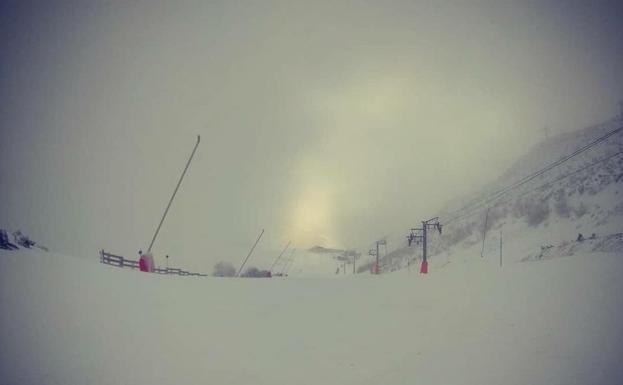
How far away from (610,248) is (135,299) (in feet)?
90.8

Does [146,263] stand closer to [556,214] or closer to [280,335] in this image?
[280,335]

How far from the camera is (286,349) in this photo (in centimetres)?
466

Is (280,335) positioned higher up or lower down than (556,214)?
lower down

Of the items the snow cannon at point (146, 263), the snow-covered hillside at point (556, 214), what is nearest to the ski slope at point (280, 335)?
the snow cannon at point (146, 263)

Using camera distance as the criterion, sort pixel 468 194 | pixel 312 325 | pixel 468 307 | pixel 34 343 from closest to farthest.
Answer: pixel 34 343
pixel 312 325
pixel 468 307
pixel 468 194

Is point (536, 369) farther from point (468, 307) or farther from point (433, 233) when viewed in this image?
point (433, 233)

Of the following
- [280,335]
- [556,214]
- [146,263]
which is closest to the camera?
[280,335]

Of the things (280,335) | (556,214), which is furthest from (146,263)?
(556,214)

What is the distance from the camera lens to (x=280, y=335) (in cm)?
523

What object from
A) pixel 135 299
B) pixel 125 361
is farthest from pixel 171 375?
pixel 135 299

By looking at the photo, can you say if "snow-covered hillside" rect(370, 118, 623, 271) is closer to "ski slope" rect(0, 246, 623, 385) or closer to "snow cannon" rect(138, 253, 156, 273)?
"ski slope" rect(0, 246, 623, 385)

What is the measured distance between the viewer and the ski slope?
3398 mm

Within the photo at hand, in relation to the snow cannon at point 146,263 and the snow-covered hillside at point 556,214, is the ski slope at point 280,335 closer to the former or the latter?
the snow cannon at point 146,263

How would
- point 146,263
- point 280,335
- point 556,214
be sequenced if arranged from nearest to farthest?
1. point 280,335
2. point 146,263
3. point 556,214
